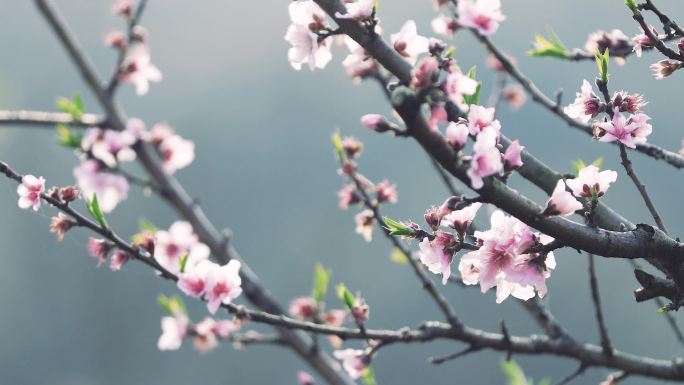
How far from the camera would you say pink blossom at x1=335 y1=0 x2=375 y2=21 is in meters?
1.32

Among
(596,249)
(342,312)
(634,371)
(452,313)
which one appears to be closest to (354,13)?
(596,249)

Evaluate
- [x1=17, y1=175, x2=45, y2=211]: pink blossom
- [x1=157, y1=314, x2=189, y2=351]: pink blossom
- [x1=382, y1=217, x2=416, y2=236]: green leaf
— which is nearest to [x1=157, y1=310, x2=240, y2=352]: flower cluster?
[x1=157, y1=314, x2=189, y2=351]: pink blossom

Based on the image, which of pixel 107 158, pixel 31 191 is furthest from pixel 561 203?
pixel 107 158

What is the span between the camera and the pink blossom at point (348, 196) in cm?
239

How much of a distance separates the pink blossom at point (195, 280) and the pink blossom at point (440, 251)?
0.74m

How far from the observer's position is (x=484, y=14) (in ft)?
4.74

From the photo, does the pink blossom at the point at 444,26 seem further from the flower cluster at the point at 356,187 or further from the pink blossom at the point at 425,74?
the pink blossom at the point at 425,74

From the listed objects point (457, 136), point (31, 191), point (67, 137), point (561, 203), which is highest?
point (67, 137)

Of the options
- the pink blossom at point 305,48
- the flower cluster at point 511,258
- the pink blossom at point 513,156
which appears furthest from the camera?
the pink blossom at point 305,48

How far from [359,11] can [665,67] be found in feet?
2.58

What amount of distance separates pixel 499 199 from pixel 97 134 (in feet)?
8.53

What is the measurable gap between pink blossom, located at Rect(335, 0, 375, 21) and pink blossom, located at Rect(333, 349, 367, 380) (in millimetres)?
1155

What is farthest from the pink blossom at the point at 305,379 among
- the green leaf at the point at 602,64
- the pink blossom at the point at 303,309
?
the green leaf at the point at 602,64

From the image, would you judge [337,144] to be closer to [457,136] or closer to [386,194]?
[386,194]
